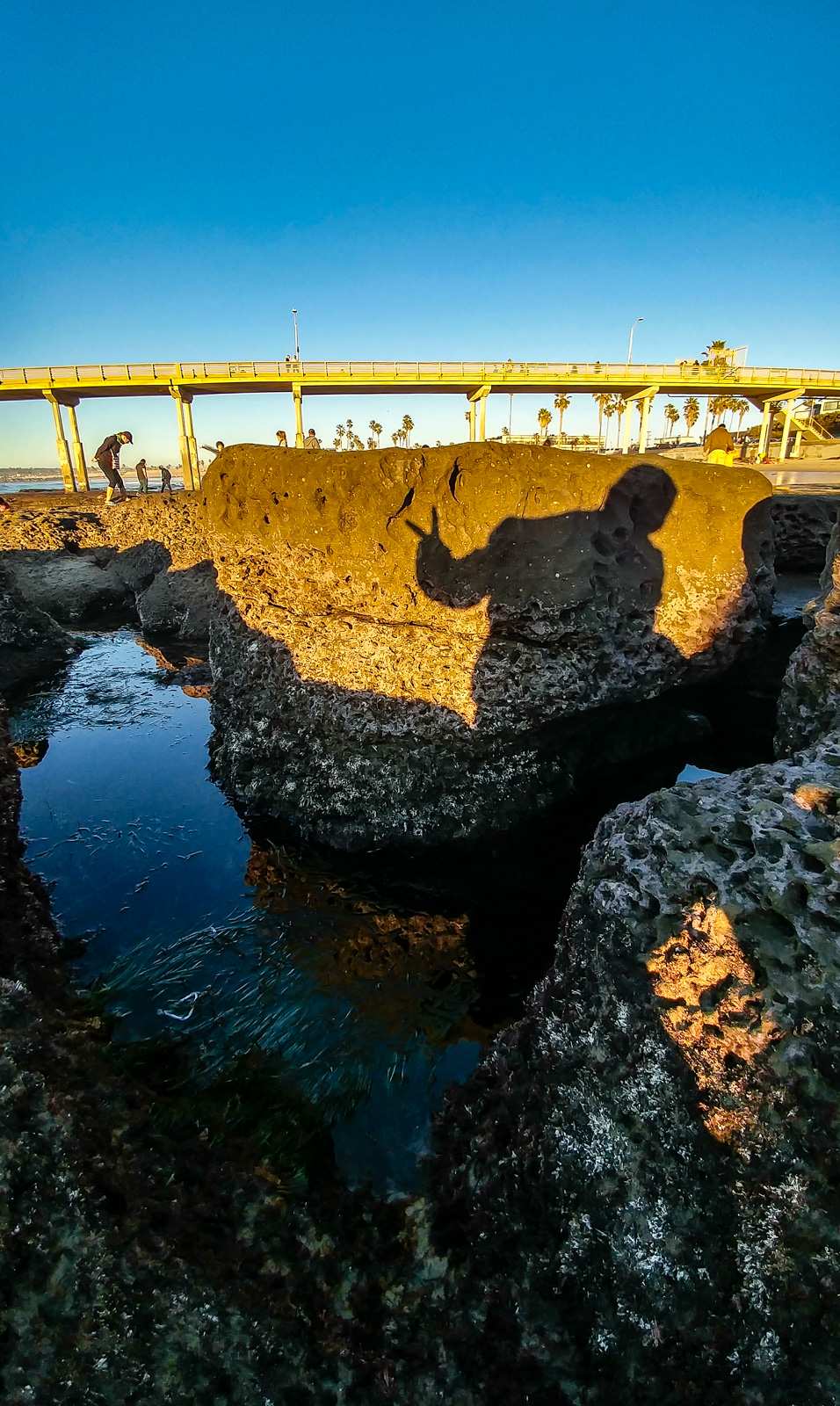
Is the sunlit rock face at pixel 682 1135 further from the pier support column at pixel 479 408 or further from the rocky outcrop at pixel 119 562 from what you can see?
the pier support column at pixel 479 408

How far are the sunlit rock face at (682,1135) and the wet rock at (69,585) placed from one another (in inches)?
753

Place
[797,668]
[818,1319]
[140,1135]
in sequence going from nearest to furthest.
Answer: [818,1319], [140,1135], [797,668]

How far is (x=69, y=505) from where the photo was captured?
83.1 feet

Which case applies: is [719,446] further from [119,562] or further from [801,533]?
[119,562]

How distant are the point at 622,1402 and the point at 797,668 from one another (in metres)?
5.37

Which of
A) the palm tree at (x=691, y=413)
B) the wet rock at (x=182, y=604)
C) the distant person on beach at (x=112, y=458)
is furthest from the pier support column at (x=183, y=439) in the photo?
the palm tree at (x=691, y=413)

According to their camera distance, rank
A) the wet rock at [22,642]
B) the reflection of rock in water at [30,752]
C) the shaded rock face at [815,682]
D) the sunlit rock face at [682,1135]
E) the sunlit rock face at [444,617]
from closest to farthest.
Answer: the sunlit rock face at [682,1135] → the shaded rock face at [815,682] → the sunlit rock face at [444,617] → the reflection of rock in water at [30,752] → the wet rock at [22,642]

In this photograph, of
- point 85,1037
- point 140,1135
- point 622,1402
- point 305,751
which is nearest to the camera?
point 622,1402

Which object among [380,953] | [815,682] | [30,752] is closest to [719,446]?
[815,682]


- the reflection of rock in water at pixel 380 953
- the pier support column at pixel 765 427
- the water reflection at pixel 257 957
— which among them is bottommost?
the reflection of rock in water at pixel 380 953

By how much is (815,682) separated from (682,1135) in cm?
431

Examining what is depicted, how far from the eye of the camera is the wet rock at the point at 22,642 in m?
12.3

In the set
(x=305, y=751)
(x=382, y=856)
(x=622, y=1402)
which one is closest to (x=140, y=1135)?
(x=622, y=1402)

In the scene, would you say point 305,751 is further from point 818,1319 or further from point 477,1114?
point 818,1319
